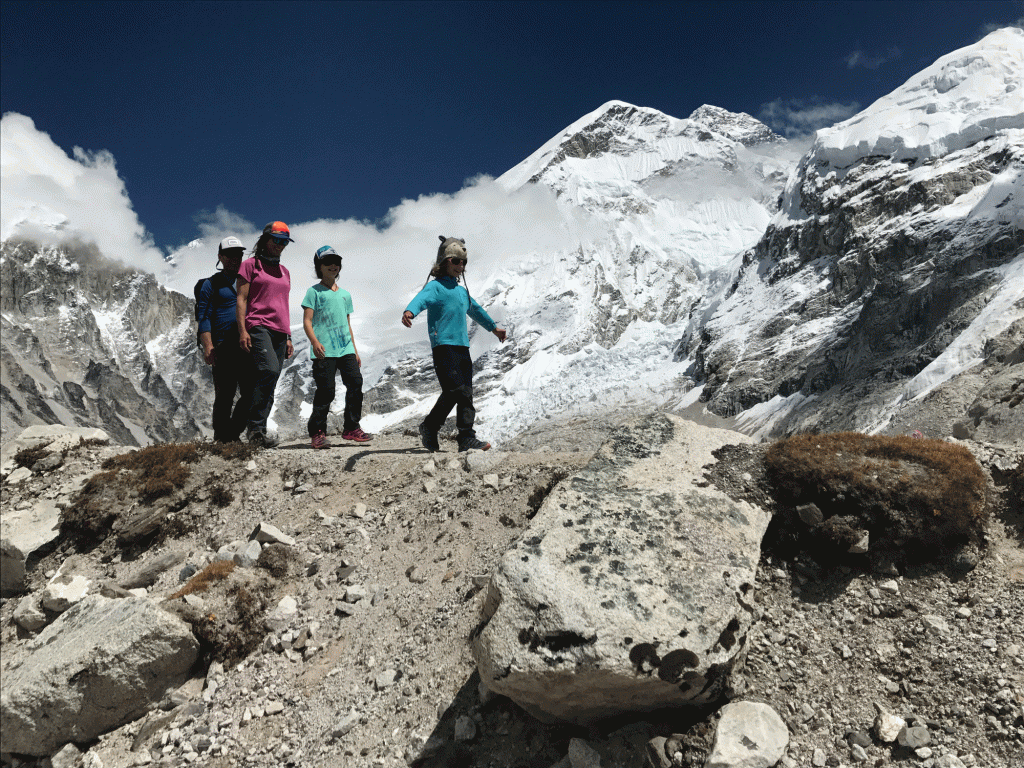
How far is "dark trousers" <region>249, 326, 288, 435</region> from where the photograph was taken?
9727 millimetres

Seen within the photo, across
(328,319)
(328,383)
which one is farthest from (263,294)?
(328,383)

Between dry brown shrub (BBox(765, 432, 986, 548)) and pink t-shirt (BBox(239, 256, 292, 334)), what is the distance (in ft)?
25.4

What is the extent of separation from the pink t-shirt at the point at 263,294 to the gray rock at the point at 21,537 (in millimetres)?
3649

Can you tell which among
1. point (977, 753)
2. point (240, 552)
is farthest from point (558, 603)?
point (240, 552)

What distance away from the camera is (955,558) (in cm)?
513

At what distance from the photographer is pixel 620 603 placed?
4.13 metres

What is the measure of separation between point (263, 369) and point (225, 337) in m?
0.99

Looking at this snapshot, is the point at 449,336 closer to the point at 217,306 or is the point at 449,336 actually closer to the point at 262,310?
the point at 262,310

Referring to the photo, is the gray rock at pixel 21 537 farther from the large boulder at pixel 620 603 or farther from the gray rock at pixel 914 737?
the gray rock at pixel 914 737

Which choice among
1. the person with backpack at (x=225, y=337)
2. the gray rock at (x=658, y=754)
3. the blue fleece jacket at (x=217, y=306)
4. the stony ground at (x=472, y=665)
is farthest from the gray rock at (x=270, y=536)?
the gray rock at (x=658, y=754)

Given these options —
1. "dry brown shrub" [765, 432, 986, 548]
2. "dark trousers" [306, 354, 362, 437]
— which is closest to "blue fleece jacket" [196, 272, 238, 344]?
"dark trousers" [306, 354, 362, 437]

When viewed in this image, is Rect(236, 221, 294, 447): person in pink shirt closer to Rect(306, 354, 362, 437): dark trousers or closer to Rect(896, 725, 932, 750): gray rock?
Rect(306, 354, 362, 437): dark trousers

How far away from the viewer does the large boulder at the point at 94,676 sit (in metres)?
4.93

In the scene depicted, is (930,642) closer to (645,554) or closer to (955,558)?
(955,558)
